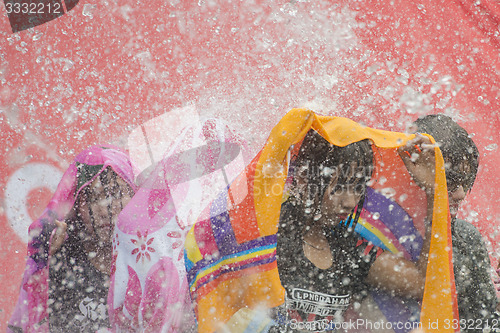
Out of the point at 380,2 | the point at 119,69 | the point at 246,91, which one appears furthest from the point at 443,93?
the point at 119,69

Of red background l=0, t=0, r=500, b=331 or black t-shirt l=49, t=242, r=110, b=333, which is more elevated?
red background l=0, t=0, r=500, b=331

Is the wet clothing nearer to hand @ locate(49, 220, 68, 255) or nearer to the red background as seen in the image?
the red background

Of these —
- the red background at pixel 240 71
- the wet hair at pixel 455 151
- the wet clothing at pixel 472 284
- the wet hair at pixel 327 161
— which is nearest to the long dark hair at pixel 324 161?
the wet hair at pixel 327 161

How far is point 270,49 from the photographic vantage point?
7.77 ft

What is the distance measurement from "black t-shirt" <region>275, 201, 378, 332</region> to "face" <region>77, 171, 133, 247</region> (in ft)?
2.59

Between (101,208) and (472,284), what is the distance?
161 cm

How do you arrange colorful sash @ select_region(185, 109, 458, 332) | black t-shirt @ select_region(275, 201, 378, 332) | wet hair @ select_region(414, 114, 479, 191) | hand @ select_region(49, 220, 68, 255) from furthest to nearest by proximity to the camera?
hand @ select_region(49, 220, 68, 255), wet hair @ select_region(414, 114, 479, 191), black t-shirt @ select_region(275, 201, 378, 332), colorful sash @ select_region(185, 109, 458, 332)

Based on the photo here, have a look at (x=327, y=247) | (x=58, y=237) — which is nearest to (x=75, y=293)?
(x=58, y=237)

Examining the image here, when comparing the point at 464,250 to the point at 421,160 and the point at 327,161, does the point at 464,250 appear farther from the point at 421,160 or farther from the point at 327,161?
the point at 327,161

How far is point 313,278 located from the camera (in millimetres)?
1588

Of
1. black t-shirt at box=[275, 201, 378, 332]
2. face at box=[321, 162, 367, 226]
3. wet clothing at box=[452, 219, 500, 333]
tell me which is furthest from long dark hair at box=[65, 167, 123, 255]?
wet clothing at box=[452, 219, 500, 333]

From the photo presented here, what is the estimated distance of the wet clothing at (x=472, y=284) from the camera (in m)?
1.72

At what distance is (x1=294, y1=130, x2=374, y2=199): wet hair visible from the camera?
4.80 feet

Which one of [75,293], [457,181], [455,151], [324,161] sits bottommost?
[75,293]
